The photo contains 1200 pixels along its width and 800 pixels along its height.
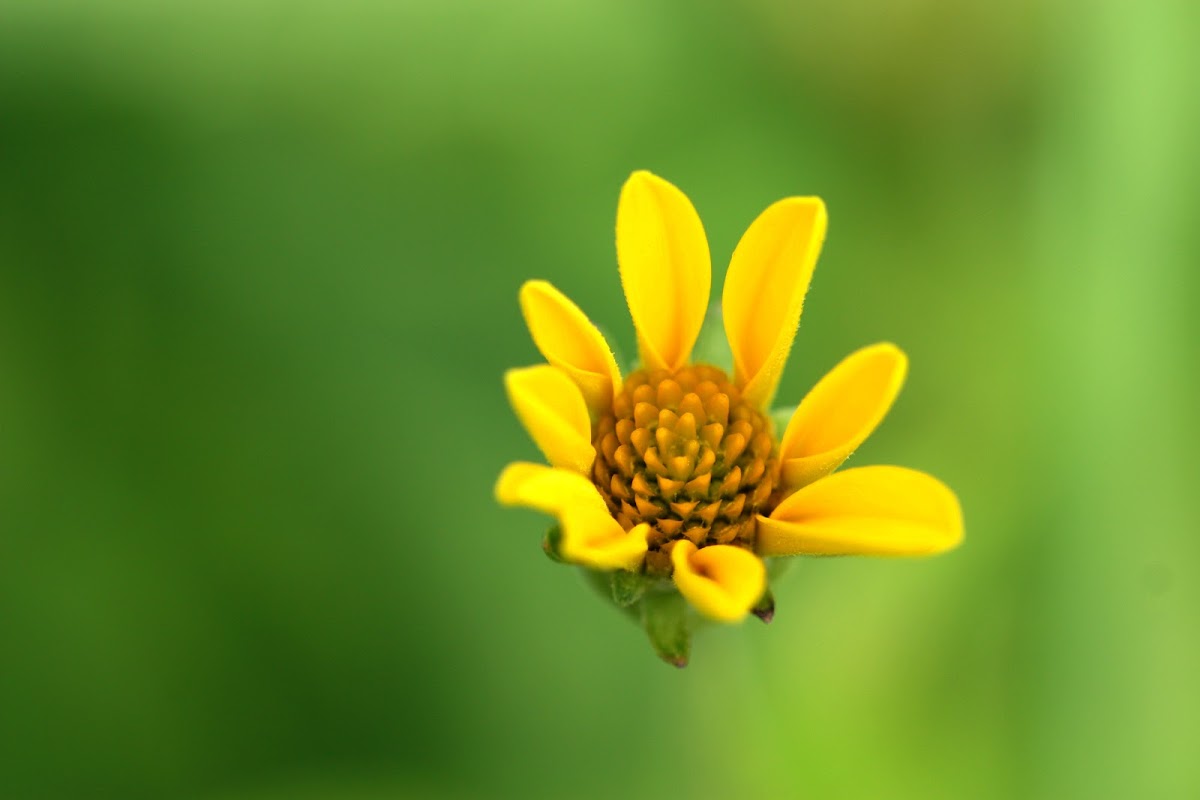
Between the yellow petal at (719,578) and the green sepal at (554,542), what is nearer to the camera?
the yellow petal at (719,578)

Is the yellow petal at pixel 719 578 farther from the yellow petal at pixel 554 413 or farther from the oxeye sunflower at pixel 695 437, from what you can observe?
the yellow petal at pixel 554 413

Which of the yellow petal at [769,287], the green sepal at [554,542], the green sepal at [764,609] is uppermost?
the yellow petal at [769,287]

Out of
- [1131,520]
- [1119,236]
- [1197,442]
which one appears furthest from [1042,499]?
[1119,236]

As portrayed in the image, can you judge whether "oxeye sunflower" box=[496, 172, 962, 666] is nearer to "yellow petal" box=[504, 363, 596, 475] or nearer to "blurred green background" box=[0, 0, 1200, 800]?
"yellow petal" box=[504, 363, 596, 475]

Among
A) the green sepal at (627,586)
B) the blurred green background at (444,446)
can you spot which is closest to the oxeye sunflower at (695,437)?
the green sepal at (627,586)

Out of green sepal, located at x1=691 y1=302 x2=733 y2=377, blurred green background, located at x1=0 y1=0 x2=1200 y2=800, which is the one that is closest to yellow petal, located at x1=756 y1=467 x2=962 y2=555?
green sepal, located at x1=691 y1=302 x2=733 y2=377

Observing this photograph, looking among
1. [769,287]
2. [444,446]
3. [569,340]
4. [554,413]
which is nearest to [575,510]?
[554,413]

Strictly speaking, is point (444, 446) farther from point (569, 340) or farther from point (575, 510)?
point (575, 510)

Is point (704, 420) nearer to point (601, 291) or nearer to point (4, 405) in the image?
point (601, 291)
